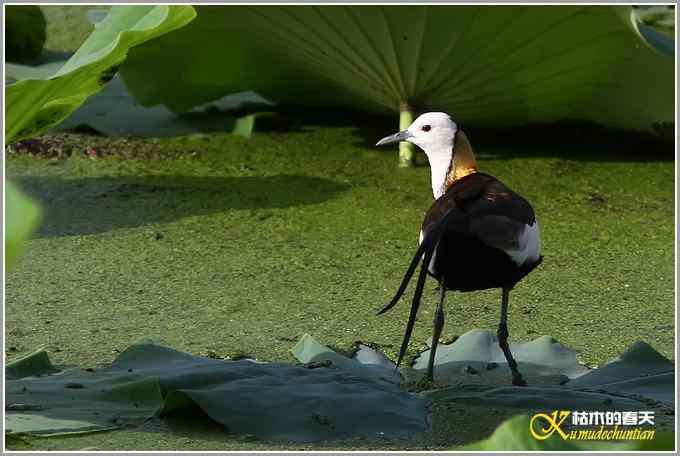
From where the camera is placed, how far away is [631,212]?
3.25m

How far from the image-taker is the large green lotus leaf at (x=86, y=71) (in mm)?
1644

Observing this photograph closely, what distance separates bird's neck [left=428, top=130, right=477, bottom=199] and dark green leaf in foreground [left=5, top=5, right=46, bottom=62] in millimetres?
2052

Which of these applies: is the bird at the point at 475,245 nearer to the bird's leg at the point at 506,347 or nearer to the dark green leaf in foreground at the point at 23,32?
the bird's leg at the point at 506,347


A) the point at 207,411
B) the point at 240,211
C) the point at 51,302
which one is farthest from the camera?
the point at 240,211

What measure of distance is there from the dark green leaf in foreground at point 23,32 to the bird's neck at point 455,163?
80.8 inches

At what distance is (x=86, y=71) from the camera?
171 cm

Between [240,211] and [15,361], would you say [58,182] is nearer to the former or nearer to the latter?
[240,211]

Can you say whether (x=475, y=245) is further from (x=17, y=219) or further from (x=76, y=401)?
(x=17, y=219)

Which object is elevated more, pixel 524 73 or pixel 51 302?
pixel 524 73

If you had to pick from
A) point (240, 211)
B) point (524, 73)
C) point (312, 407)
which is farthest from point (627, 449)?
point (524, 73)

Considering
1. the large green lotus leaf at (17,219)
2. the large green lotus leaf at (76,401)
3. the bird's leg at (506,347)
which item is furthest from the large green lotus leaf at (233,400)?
the large green lotus leaf at (17,219)

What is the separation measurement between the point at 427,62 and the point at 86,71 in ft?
5.67

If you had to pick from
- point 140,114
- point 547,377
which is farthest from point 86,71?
point 140,114

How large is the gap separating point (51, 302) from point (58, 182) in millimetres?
858
